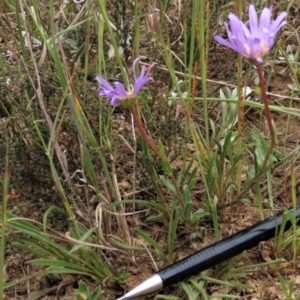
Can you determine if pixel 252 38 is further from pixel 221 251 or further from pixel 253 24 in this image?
pixel 221 251

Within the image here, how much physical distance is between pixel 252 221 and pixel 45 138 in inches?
18.9

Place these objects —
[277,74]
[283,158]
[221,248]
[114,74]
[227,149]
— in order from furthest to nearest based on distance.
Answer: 1. [277,74]
2. [114,74]
3. [283,158]
4. [227,149]
5. [221,248]

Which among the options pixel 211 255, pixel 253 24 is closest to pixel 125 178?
pixel 211 255

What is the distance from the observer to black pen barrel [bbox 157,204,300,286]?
926 mm

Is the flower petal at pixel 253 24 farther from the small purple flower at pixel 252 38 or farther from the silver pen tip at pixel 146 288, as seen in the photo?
the silver pen tip at pixel 146 288

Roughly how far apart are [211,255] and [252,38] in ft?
1.35

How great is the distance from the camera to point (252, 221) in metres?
1.12

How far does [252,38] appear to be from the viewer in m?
0.72

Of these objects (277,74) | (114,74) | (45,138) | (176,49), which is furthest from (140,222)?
(277,74)

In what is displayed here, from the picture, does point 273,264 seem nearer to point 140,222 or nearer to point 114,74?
point 140,222

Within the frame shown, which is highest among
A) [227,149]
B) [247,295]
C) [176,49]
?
[176,49]

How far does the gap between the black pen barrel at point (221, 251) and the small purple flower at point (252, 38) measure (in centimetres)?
38

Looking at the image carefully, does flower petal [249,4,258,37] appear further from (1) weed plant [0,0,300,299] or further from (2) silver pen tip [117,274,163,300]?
(2) silver pen tip [117,274,163,300]

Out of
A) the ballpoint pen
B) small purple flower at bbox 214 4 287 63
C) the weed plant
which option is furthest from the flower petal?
the ballpoint pen
